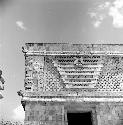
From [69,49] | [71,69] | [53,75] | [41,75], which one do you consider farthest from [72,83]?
[69,49]

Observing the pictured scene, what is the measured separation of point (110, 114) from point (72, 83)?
2.36 m

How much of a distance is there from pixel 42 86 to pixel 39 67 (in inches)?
42.5

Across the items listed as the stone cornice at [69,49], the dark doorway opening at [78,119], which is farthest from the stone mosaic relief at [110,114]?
the stone cornice at [69,49]

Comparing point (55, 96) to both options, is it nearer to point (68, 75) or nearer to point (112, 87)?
point (68, 75)

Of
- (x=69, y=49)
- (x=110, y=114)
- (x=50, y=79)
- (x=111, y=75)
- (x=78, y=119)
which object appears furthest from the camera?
(x=78, y=119)

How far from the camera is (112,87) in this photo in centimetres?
1182

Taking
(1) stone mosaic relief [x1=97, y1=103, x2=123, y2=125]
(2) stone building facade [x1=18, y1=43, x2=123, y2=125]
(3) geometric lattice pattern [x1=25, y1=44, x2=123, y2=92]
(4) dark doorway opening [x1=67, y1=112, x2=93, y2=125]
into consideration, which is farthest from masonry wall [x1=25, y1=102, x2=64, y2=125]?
(4) dark doorway opening [x1=67, y1=112, x2=93, y2=125]

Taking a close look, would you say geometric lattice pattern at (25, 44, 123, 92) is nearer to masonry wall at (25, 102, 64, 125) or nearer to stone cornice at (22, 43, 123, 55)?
stone cornice at (22, 43, 123, 55)

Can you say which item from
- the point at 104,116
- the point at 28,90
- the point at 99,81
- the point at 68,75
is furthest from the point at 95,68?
the point at 28,90

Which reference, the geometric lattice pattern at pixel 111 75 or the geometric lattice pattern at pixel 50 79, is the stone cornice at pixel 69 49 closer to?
the geometric lattice pattern at pixel 111 75

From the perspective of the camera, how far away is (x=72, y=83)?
11727 mm

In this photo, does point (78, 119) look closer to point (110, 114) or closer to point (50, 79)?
point (110, 114)

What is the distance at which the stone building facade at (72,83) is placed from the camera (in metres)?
11.1

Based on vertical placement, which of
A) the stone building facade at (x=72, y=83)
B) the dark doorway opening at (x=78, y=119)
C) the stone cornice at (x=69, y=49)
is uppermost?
the stone cornice at (x=69, y=49)
